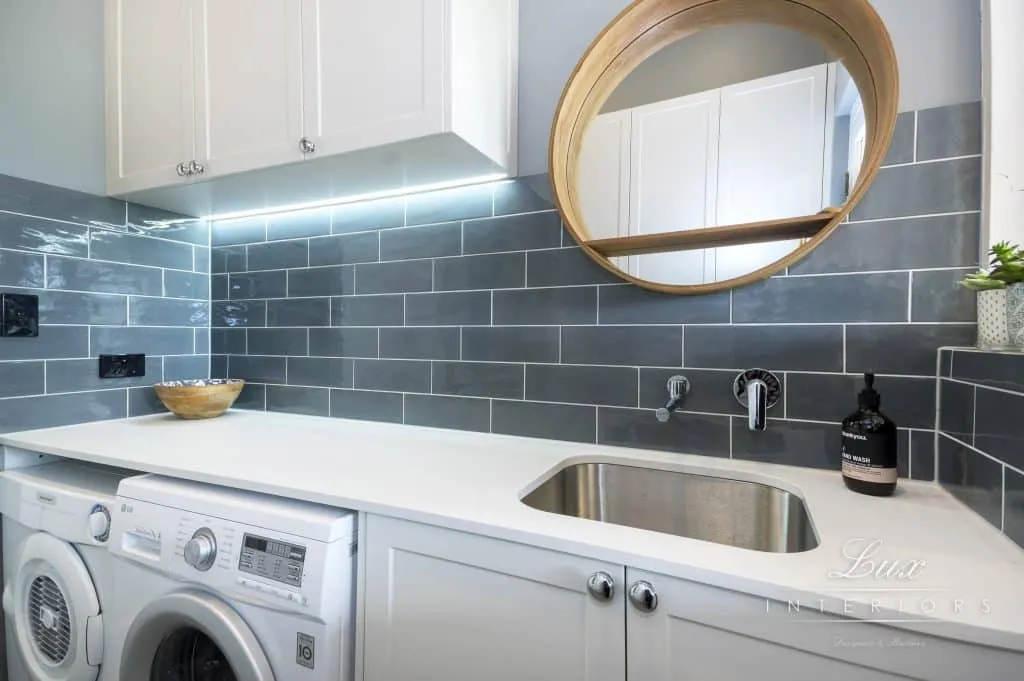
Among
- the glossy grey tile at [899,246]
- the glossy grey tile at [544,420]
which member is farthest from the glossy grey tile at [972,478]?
the glossy grey tile at [544,420]

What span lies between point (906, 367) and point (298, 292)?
1.90 metres

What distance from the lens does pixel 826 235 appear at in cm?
104

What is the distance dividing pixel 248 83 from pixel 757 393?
160cm

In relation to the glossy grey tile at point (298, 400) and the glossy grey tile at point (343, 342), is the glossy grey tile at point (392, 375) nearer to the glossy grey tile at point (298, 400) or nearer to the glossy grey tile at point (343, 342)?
the glossy grey tile at point (343, 342)

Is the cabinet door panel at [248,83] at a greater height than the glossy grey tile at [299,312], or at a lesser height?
greater

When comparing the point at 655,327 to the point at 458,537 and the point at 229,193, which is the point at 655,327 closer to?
the point at 458,537

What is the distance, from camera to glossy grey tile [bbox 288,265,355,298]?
1.66 meters

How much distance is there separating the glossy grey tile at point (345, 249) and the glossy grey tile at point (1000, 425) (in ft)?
5.24

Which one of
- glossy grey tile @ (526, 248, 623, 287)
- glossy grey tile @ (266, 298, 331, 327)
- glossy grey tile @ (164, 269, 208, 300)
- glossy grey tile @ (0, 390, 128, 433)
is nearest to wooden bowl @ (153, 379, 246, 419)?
glossy grey tile @ (0, 390, 128, 433)

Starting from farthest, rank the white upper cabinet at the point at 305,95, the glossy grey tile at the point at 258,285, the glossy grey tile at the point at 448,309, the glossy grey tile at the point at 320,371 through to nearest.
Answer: the glossy grey tile at the point at 258,285 < the glossy grey tile at the point at 320,371 < the glossy grey tile at the point at 448,309 < the white upper cabinet at the point at 305,95

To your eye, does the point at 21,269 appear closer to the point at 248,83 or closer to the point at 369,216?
the point at 248,83

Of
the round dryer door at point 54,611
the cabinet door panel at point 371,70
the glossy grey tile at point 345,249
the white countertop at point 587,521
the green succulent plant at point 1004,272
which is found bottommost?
the round dryer door at point 54,611

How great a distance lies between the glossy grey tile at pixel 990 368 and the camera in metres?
0.67

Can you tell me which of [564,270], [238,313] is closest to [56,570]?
[238,313]
